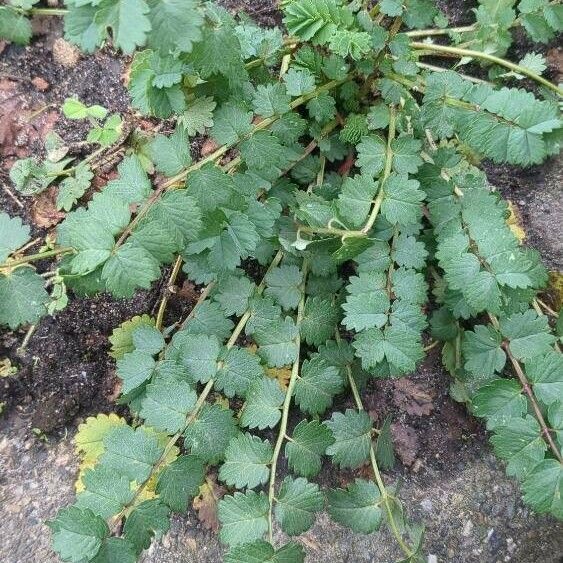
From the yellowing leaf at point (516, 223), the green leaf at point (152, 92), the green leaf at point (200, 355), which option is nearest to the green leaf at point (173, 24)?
the green leaf at point (152, 92)

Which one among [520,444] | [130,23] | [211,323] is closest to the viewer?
[130,23]

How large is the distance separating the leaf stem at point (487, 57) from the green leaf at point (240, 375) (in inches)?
49.5

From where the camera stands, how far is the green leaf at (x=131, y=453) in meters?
1.56

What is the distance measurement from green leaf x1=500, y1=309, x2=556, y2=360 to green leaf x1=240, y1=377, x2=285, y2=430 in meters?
0.70

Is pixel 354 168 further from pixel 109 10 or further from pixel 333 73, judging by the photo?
pixel 109 10

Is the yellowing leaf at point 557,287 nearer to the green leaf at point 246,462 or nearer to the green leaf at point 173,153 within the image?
the green leaf at point 246,462

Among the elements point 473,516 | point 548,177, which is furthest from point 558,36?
point 473,516

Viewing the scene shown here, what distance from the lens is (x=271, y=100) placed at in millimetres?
1780

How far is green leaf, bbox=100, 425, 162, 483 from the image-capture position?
1561 mm

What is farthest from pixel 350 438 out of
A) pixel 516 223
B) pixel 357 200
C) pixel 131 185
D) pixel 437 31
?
pixel 437 31

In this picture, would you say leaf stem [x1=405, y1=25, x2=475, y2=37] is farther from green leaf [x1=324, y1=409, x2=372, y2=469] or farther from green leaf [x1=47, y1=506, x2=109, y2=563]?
green leaf [x1=47, y1=506, x2=109, y2=563]

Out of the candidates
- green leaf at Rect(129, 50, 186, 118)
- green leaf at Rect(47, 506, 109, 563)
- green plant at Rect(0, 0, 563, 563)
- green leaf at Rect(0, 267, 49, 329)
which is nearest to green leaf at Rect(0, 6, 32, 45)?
green plant at Rect(0, 0, 563, 563)

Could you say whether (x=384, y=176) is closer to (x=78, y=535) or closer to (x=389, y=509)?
(x=389, y=509)

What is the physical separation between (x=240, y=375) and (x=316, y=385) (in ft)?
0.76
